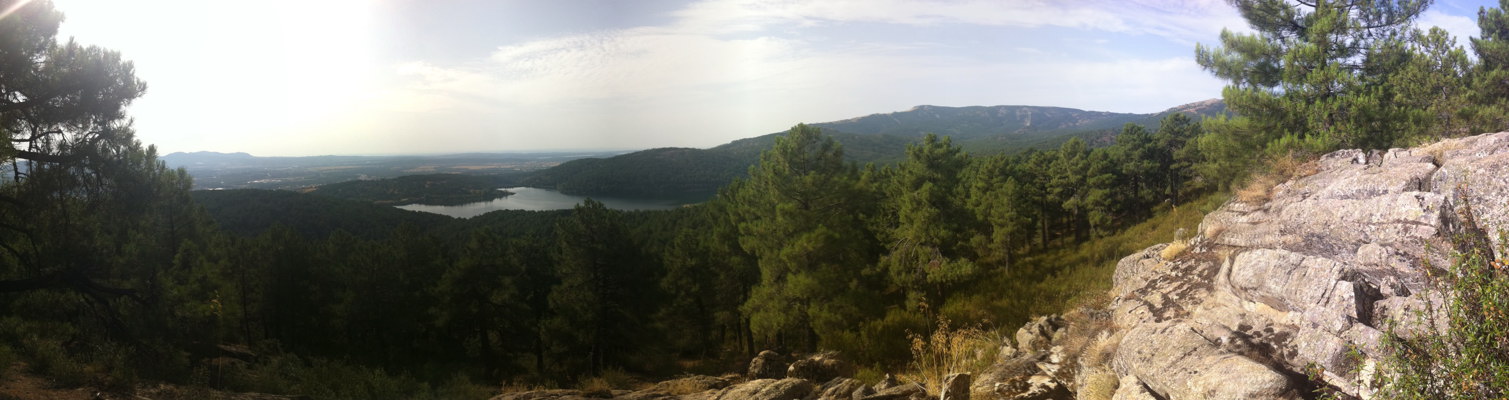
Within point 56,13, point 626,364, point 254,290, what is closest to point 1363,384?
point 56,13

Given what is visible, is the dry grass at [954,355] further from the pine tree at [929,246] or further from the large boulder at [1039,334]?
the pine tree at [929,246]

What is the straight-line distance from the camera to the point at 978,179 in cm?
2680

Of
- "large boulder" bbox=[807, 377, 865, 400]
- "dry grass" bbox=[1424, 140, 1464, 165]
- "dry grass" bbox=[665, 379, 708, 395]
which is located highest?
"dry grass" bbox=[1424, 140, 1464, 165]

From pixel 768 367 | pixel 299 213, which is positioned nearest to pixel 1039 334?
pixel 768 367

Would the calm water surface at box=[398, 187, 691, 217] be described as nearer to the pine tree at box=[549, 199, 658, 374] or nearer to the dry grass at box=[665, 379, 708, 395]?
the pine tree at box=[549, 199, 658, 374]

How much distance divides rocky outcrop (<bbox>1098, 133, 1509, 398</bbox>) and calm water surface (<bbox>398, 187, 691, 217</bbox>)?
3696 inches

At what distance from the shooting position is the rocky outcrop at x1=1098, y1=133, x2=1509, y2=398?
4.54m

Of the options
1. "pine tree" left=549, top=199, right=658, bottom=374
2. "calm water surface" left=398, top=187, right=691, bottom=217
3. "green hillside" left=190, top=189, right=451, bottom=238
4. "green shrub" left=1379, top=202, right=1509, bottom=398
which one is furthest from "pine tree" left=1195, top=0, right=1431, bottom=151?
"calm water surface" left=398, top=187, right=691, bottom=217

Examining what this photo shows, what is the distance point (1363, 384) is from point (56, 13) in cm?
1691

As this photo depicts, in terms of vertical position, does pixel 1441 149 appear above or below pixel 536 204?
above

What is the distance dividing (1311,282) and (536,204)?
395ft

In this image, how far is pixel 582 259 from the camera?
18.8 meters

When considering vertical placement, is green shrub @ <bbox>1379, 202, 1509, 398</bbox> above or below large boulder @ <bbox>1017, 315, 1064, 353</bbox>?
above

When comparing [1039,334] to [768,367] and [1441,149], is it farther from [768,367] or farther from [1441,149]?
[1441,149]
